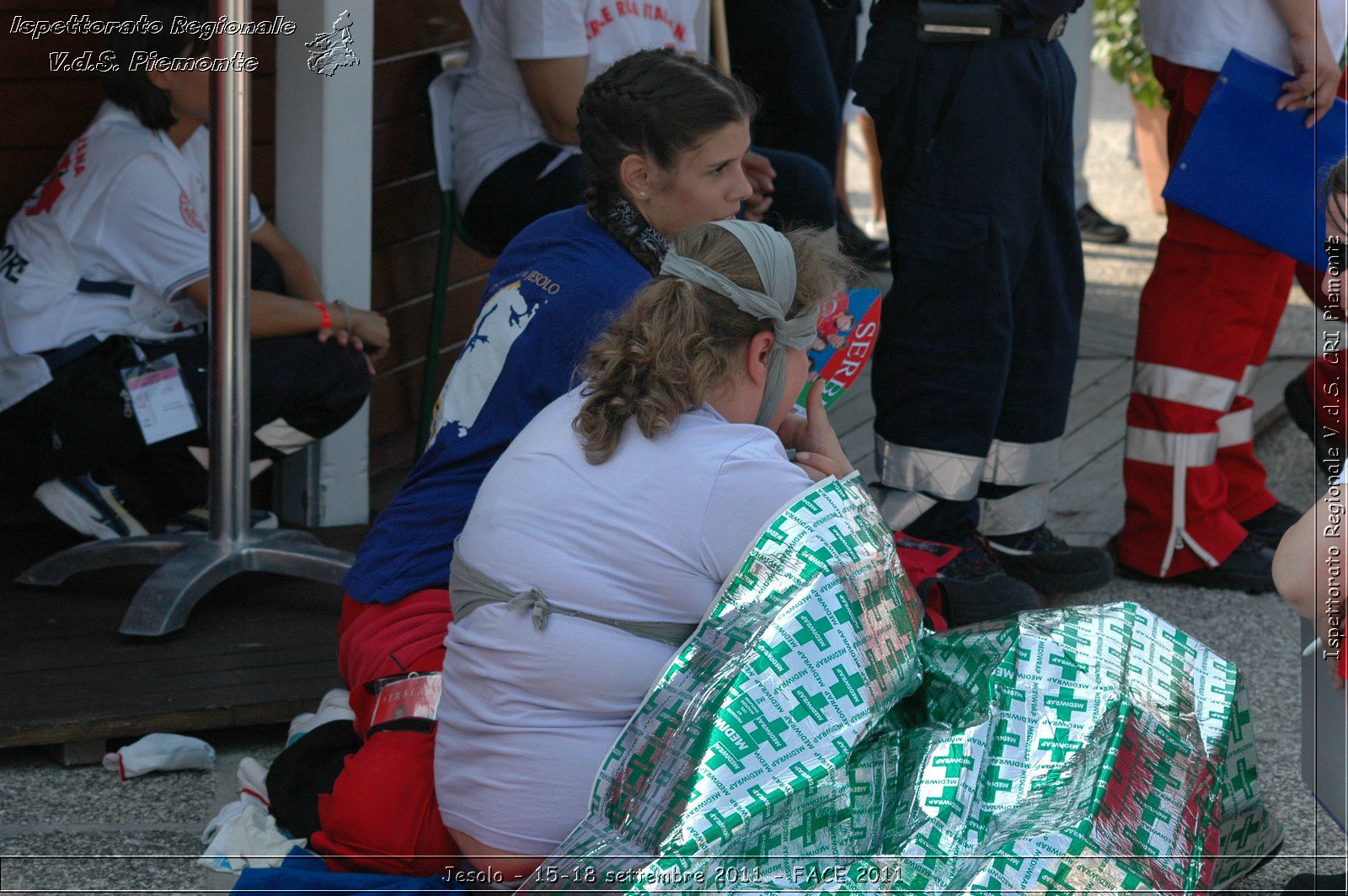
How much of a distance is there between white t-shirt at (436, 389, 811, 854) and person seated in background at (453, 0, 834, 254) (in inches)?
61.0

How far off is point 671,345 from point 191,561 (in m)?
1.40

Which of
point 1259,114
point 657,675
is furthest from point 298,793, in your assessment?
point 1259,114

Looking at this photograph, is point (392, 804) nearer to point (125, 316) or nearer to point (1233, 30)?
point (125, 316)

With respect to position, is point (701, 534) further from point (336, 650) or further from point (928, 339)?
point (928, 339)

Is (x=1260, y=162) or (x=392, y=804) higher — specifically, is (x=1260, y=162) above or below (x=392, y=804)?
above

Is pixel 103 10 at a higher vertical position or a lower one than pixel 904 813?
higher

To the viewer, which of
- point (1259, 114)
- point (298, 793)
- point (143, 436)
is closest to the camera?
point (298, 793)

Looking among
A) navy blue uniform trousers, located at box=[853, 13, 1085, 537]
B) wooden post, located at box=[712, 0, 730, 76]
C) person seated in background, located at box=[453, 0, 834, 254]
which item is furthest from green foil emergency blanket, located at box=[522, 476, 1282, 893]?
wooden post, located at box=[712, 0, 730, 76]

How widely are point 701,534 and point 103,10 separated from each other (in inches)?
85.8

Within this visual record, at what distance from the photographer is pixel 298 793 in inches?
94.6

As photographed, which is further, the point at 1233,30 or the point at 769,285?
the point at 1233,30

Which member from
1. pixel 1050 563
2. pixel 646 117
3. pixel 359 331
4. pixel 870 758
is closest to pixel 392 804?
pixel 870 758

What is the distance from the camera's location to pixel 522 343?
8.00 ft

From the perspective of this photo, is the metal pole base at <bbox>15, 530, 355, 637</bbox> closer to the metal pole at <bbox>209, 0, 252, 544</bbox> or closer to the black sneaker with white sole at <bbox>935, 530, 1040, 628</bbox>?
the metal pole at <bbox>209, 0, 252, 544</bbox>
